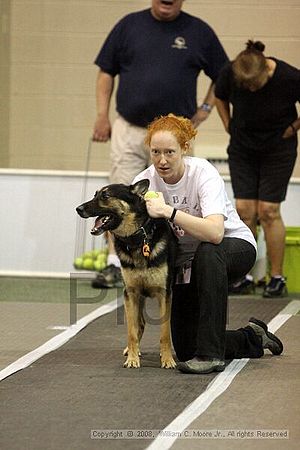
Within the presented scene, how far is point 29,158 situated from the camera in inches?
324

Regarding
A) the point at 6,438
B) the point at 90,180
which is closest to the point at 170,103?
the point at 90,180

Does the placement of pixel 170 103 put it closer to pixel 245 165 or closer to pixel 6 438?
pixel 245 165

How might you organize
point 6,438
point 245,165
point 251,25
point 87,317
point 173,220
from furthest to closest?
point 251,25 < point 245,165 < point 87,317 < point 173,220 < point 6,438

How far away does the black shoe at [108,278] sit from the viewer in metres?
7.38

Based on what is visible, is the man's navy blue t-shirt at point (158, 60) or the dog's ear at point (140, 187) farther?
the man's navy blue t-shirt at point (158, 60)

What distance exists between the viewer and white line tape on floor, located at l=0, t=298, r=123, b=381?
193 inches

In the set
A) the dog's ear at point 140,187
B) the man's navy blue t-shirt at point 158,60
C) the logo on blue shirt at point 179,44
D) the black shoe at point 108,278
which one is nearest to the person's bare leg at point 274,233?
the man's navy blue t-shirt at point 158,60

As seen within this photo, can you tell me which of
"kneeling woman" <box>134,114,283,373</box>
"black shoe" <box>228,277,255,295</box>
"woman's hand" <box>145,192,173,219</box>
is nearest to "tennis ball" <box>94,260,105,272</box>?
"black shoe" <box>228,277,255,295</box>

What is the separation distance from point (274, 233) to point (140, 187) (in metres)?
2.59

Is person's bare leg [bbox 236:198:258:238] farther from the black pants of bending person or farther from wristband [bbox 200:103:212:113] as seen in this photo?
the black pants of bending person

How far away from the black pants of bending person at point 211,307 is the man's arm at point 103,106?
9.09 ft

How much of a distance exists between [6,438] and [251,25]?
194 inches

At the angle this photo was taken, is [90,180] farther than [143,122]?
Yes

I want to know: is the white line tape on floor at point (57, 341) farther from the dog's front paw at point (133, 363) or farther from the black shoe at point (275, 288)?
the black shoe at point (275, 288)
